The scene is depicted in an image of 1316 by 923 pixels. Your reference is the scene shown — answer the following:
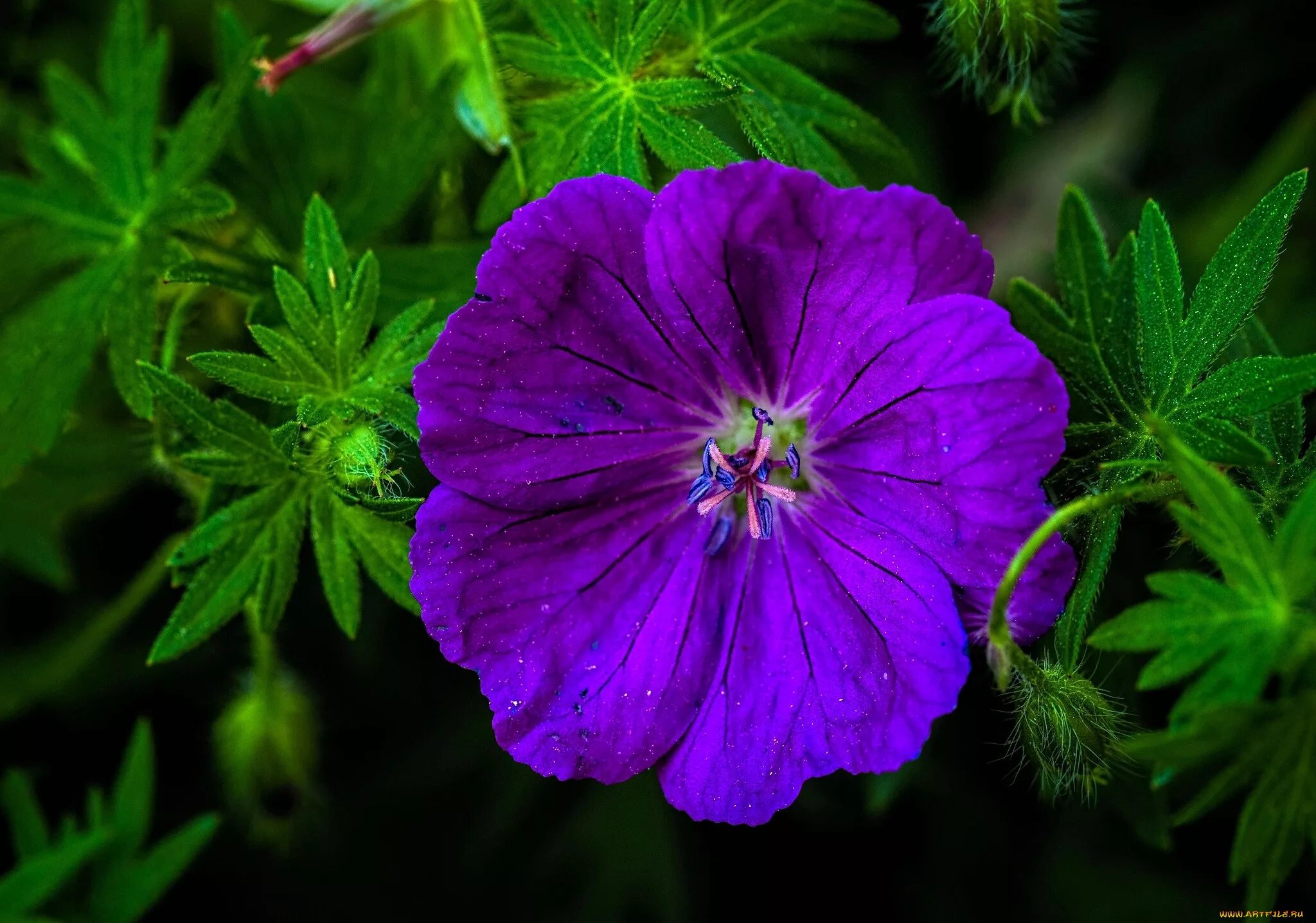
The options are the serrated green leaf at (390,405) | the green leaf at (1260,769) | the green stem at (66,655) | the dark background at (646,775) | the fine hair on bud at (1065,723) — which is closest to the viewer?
the green leaf at (1260,769)

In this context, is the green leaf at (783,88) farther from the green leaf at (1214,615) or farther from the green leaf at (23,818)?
the green leaf at (23,818)

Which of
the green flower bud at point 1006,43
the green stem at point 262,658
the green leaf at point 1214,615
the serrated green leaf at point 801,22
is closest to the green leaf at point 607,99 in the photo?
the serrated green leaf at point 801,22

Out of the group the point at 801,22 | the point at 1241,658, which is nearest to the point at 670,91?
the point at 801,22

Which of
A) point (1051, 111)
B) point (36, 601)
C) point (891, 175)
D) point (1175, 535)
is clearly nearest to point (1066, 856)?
point (1175, 535)

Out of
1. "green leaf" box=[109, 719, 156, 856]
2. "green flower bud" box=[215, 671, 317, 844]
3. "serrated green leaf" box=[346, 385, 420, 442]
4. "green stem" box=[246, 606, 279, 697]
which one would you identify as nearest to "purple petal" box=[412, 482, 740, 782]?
"serrated green leaf" box=[346, 385, 420, 442]

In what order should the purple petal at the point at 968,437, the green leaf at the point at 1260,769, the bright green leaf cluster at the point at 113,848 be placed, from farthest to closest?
the bright green leaf cluster at the point at 113,848
the purple petal at the point at 968,437
the green leaf at the point at 1260,769

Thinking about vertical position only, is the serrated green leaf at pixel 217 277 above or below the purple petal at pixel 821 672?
below

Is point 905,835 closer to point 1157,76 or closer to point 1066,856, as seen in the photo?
point 1066,856
